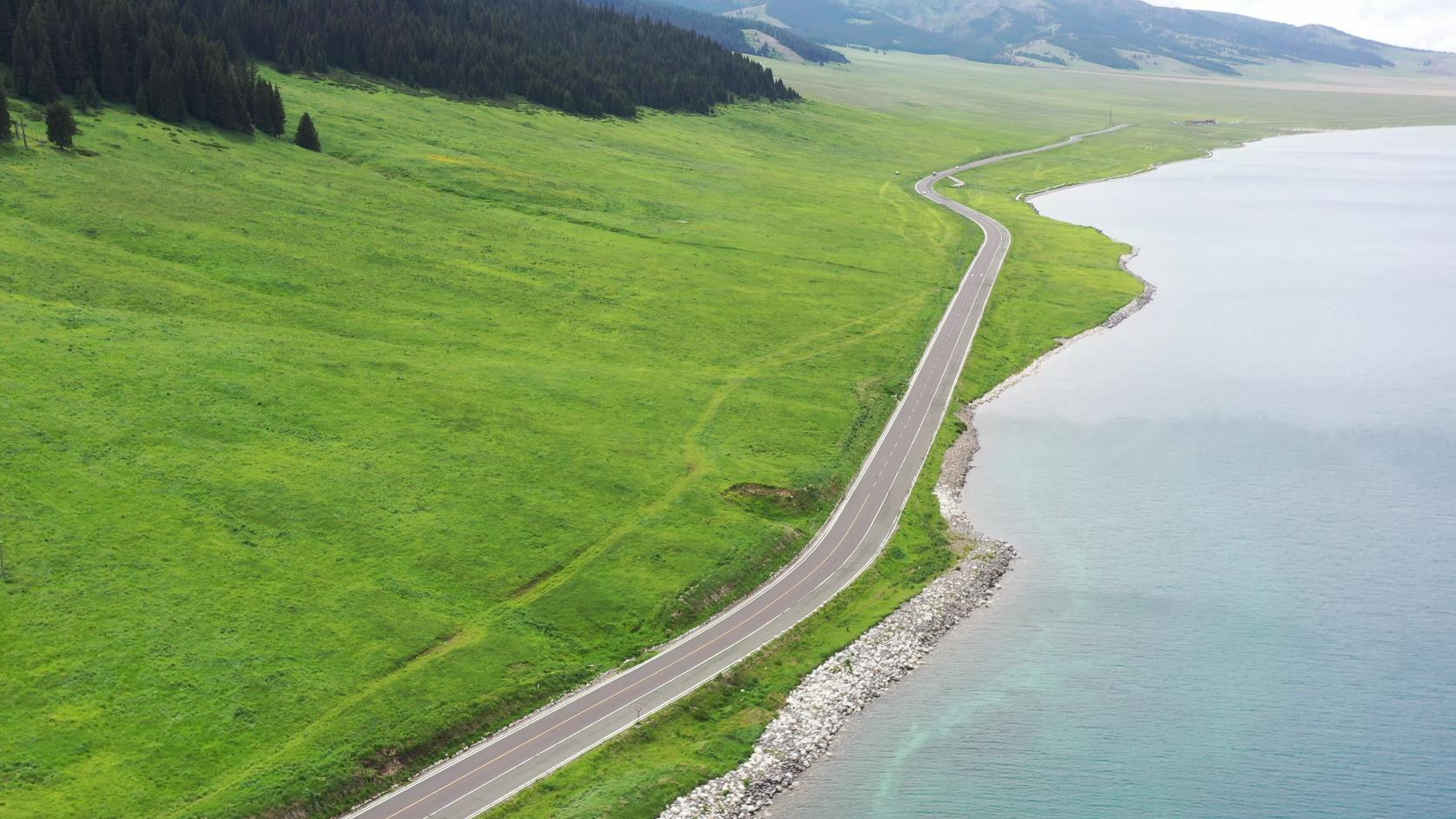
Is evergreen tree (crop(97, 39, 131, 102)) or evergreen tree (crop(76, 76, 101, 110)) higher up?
evergreen tree (crop(97, 39, 131, 102))

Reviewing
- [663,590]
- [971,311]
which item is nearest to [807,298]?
[971,311]

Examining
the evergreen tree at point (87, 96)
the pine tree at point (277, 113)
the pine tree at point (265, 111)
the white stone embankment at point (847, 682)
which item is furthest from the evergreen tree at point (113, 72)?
the white stone embankment at point (847, 682)

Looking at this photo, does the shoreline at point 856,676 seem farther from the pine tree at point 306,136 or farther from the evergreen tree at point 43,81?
the evergreen tree at point 43,81

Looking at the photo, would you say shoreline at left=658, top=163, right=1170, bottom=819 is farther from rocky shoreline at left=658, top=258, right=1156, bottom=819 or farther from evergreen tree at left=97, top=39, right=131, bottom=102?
evergreen tree at left=97, top=39, right=131, bottom=102

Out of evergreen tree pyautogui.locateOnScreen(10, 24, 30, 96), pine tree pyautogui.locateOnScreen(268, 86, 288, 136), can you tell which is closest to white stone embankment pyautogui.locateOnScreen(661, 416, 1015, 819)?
pine tree pyautogui.locateOnScreen(268, 86, 288, 136)

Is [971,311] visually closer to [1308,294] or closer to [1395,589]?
[1308,294]

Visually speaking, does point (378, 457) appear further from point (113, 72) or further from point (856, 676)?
point (113, 72)
